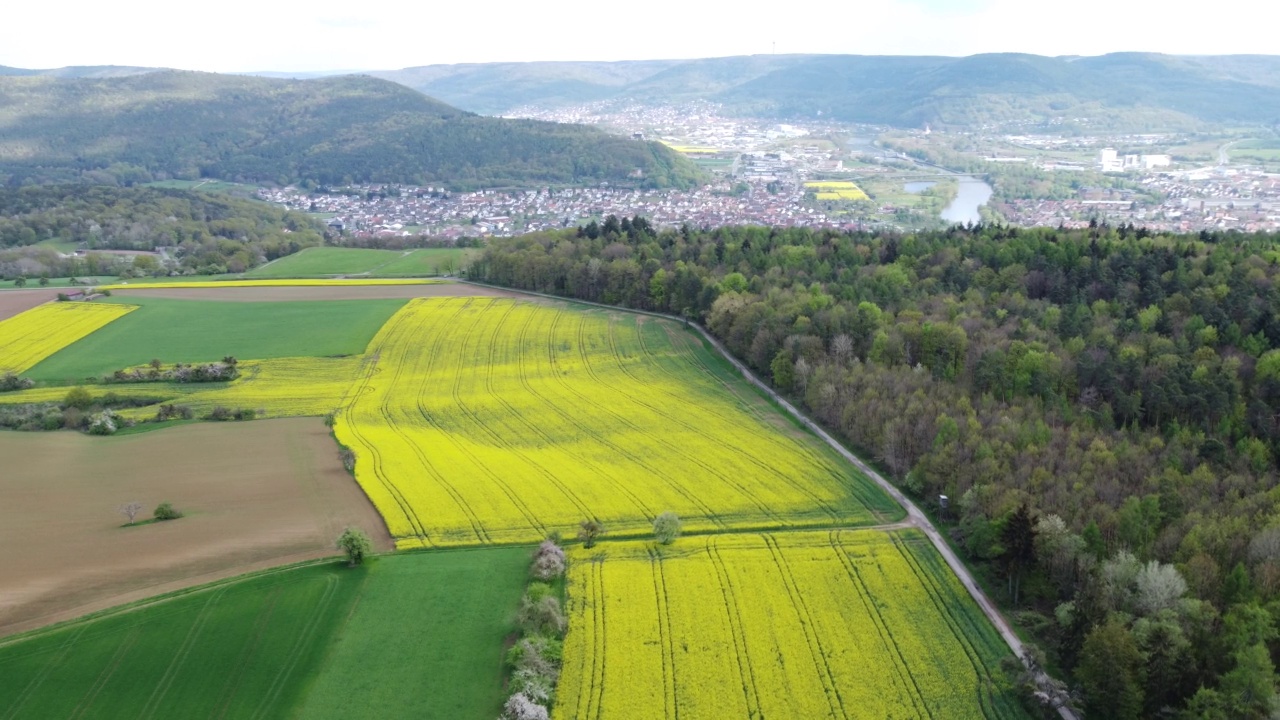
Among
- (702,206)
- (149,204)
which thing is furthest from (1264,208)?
(149,204)

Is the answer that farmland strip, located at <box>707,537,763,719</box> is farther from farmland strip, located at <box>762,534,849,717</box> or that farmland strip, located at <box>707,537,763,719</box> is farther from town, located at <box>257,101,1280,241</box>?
town, located at <box>257,101,1280,241</box>

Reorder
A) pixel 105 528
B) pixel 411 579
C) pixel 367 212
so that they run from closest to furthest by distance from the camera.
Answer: pixel 411 579 < pixel 105 528 < pixel 367 212

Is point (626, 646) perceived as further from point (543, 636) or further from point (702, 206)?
point (702, 206)

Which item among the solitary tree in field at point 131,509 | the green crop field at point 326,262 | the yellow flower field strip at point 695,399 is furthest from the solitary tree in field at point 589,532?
the green crop field at point 326,262

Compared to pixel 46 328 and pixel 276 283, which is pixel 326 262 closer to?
pixel 276 283

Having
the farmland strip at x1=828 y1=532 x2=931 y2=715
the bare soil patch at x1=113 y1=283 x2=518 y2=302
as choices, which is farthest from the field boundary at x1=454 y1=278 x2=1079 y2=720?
the bare soil patch at x1=113 y1=283 x2=518 y2=302

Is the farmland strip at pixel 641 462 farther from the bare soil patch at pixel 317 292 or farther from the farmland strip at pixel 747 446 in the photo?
the bare soil patch at pixel 317 292
